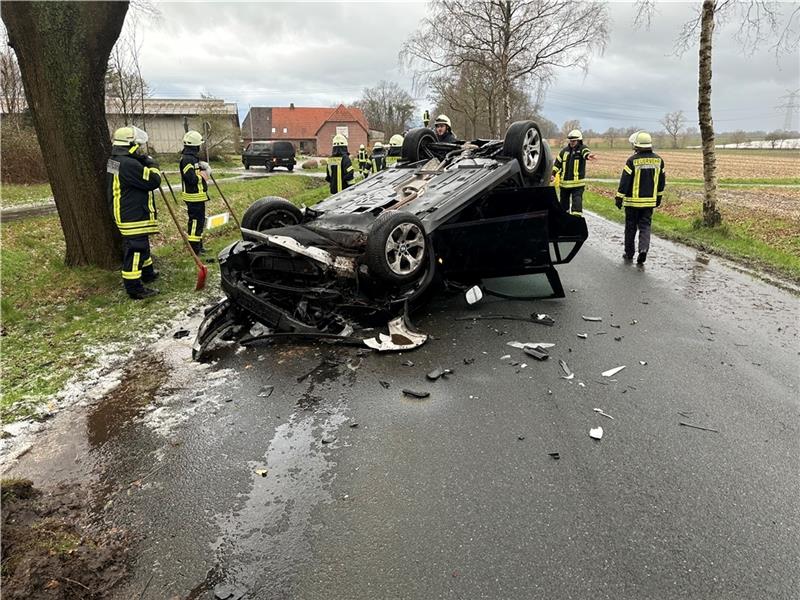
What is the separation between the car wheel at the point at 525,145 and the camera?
631 centimetres

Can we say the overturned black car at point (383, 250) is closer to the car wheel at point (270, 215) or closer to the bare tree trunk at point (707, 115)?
the car wheel at point (270, 215)

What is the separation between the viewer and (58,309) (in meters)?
5.82

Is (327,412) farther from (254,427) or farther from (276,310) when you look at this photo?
(276,310)

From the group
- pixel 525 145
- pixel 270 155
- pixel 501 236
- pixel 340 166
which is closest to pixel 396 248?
pixel 501 236

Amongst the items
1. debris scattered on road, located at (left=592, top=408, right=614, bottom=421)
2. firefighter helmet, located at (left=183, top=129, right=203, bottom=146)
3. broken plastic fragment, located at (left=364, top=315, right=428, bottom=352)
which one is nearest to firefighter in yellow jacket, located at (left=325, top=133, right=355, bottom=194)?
firefighter helmet, located at (left=183, top=129, right=203, bottom=146)

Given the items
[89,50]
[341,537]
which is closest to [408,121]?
[89,50]

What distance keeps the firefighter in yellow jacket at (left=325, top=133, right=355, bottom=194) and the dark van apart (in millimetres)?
20920

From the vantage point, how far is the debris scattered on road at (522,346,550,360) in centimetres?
442

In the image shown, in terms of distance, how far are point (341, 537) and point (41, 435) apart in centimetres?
230

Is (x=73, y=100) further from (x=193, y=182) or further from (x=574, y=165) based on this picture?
(x=574, y=165)

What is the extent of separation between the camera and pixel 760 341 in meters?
4.79

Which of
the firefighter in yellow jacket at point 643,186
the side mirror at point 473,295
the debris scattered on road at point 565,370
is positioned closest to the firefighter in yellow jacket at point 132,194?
the side mirror at point 473,295

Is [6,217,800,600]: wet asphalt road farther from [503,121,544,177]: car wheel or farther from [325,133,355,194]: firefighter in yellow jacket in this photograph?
[325,133,355,194]: firefighter in yellow jacket

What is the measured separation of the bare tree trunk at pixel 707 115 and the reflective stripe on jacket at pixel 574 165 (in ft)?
7.88
